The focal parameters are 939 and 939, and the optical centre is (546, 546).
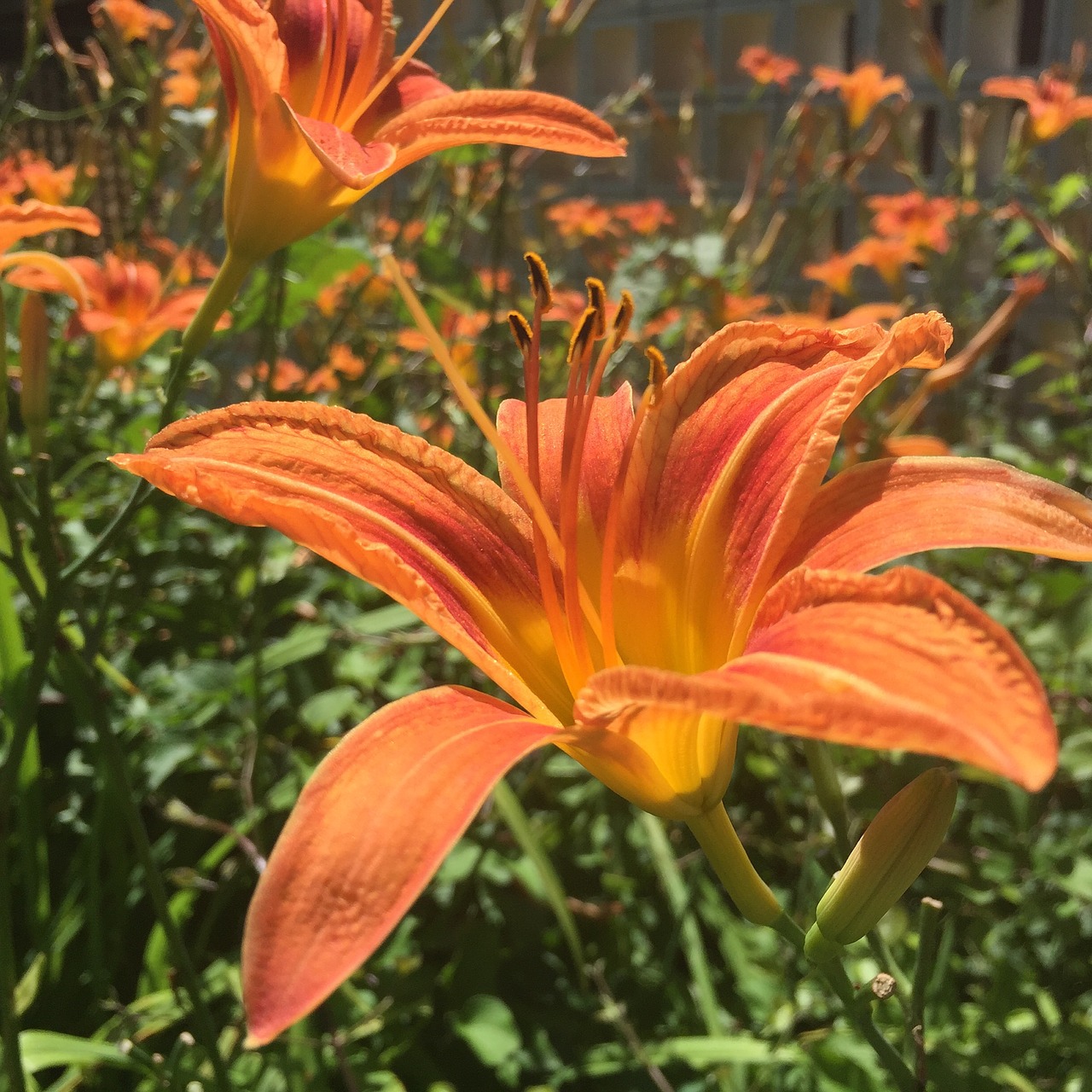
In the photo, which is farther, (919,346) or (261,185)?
(261,185)

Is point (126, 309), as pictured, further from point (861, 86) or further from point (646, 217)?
point (861, 86)

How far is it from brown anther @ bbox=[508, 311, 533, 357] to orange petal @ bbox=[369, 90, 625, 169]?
0.37ft

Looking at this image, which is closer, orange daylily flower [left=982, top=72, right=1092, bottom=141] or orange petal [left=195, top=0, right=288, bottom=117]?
orange petal [left=195, top=0, right=288, bottom=117]

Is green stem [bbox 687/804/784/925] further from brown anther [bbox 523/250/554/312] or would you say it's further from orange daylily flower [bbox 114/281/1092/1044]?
brown anther [bbox 523/250/554/312]

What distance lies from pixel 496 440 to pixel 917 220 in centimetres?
232

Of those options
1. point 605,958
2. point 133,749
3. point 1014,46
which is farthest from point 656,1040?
point 1014,46

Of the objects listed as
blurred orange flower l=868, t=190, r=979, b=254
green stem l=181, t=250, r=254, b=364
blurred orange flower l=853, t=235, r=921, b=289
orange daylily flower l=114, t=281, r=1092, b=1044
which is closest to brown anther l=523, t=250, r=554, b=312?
orange daylily flower l=114, t=281, r=1092, b=1044

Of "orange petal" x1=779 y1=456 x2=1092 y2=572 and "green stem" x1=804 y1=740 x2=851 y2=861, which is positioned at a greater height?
"orange petal" x1=779 y1=456 x2=1092 y2=572

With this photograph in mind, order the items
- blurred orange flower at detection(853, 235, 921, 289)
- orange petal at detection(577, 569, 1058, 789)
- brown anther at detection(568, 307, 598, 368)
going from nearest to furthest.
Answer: orange petal at detection(577, 569, 1058, 789), brown anther at detection(568, 307, 598, 368), blurred orange flower at detection(853, 235, 921, 289)

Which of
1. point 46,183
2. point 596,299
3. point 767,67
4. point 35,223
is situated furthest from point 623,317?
point 767,67

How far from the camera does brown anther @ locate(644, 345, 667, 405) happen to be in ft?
1.85

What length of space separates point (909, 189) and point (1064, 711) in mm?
2986

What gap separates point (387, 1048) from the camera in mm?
1108

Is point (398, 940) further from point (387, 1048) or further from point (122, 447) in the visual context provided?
point (122, 447)
